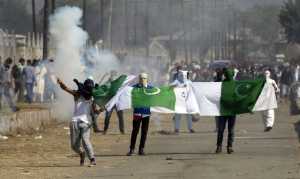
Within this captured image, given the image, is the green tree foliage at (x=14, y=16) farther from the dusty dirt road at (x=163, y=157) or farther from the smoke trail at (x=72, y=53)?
the dusty dirt road at (x=163, y=157)

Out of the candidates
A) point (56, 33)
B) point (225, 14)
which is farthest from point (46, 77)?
point (225, 14)

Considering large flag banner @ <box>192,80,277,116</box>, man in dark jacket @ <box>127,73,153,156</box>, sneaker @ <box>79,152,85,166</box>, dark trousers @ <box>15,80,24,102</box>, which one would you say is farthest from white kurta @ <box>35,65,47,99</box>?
sneaker @ <box>79,152,85,166</box>

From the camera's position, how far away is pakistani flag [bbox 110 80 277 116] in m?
24.4

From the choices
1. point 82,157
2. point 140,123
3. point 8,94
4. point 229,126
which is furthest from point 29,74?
point 82,157

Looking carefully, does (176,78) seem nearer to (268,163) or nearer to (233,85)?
(233,85)

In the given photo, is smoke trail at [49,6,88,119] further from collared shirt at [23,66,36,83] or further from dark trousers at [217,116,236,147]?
dark trousers at [217,116,236,147]

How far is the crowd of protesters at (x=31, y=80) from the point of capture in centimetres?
4378

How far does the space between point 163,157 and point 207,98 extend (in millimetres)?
3188

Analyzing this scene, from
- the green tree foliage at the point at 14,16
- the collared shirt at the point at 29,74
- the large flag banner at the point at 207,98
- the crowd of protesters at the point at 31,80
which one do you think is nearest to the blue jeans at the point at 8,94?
the crowd of protesters at the point at 31,80

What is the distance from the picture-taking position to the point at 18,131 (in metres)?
29.5

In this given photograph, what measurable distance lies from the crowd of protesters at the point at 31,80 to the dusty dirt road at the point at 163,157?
12565 millimetres

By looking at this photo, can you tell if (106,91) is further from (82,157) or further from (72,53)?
(72,53)

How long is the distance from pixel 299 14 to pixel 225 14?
2382cm

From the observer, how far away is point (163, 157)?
22.5 m
